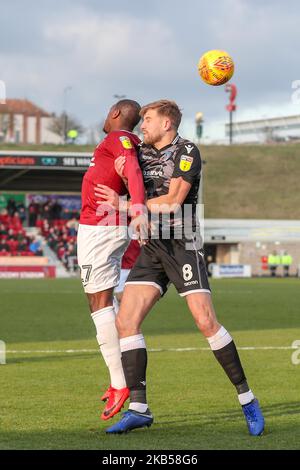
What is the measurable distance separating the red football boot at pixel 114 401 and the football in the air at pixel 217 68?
110 inches

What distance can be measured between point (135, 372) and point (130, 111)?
2.28 metres

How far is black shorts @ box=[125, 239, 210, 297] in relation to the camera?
7121mm

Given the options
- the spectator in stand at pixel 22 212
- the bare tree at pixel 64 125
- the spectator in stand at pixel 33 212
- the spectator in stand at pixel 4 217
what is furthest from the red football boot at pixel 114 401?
the bare tree at pixel 64 125

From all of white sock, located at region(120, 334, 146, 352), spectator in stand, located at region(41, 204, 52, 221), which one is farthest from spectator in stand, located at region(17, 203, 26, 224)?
white sock, located at region(120, 334, 146, 352)

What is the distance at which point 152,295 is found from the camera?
727 centimetres

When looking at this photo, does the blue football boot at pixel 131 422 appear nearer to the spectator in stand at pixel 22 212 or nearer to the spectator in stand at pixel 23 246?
the spectator in stand at pixel 23 246

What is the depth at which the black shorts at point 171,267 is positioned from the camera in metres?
7.12

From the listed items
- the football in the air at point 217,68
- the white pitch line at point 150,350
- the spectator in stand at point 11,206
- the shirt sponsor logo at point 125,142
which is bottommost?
the spectator in stand at point 11,206

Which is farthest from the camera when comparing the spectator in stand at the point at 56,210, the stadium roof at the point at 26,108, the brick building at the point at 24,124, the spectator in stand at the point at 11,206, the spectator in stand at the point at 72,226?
the stadium roof at the point at 26,108

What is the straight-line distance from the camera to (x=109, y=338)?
7.90 m

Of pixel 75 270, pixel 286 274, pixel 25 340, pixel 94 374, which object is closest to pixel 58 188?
pixel 75 270

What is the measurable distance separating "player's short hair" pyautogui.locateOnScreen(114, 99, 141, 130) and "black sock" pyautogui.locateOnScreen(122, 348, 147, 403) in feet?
6.67
